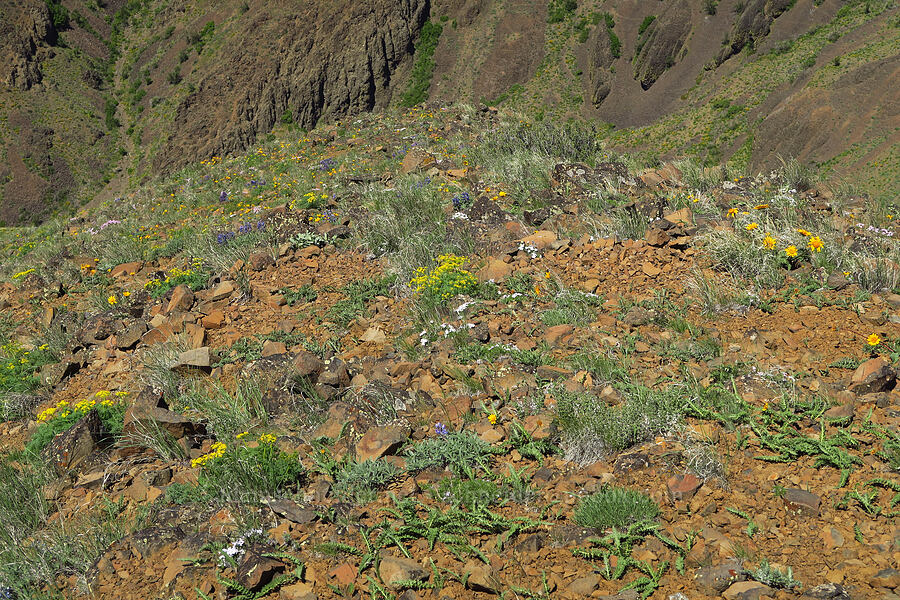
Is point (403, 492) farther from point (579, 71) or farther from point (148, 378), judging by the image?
point (579, 71)

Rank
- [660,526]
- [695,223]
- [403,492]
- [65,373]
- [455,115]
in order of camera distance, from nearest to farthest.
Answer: [660,526]
[403,492]
[65,373]
[695,223]
[455,115]

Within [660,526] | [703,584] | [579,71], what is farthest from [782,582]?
[579,71]

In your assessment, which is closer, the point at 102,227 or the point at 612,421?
the point at 612,421

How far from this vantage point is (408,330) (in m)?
5.11

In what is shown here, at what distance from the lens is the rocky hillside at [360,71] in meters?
34.1

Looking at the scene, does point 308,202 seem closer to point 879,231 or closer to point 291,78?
point 879,231

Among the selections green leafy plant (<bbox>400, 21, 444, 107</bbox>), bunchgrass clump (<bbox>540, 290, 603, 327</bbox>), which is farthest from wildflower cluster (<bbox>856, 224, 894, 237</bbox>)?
green leafy plant (<bbox>400, 21, 444, 107</bbox>)

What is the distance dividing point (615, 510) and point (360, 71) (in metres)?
41.5

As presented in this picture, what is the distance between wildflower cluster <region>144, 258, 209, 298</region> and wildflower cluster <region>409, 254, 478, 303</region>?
2670mm

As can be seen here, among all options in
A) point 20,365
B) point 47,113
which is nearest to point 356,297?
point 20,365

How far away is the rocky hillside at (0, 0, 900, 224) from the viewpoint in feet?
112

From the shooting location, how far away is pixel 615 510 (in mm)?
2900

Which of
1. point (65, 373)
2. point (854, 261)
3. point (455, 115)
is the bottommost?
point (65, 373)

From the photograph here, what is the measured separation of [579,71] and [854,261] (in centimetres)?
3963
